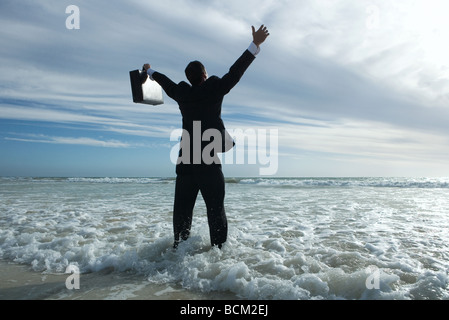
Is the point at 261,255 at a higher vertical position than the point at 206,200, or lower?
lower

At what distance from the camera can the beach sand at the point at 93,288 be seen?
2400 mm

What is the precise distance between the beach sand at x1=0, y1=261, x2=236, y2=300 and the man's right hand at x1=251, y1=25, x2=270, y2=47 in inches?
87.0

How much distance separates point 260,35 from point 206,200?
1.71 metres

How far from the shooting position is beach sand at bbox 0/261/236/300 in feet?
7.88

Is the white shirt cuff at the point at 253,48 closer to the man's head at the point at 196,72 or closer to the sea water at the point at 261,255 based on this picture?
the man's head at the point at 196,72

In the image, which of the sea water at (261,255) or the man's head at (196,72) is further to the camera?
the man's head at (196,72)

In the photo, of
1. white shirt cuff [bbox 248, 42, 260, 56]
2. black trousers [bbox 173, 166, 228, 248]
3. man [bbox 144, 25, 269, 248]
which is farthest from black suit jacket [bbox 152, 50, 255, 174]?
white shirt cuff [bbox 248, 42, 260, 56]

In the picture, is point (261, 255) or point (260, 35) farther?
point (261, 255)

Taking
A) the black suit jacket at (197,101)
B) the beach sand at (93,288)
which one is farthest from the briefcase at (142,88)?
the beach sand at (93,288)

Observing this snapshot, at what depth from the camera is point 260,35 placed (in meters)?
2.68

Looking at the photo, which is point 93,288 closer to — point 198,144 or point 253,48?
point 198,144

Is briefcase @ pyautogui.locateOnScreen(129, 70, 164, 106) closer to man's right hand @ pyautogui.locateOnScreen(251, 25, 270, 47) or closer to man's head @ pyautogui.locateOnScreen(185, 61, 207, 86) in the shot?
man's head @ pyautogui.locateOnScreen(185, 61, 207, 86)

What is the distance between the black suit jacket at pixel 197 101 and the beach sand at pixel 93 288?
1173 mm
